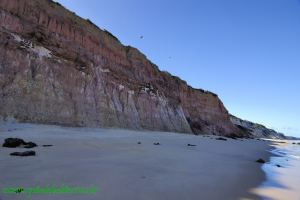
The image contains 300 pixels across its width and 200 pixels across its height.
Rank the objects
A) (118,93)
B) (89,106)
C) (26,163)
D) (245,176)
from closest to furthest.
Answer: (26,163)
(245,176)
(89,106)
(118,93)

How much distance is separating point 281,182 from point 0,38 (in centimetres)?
1854

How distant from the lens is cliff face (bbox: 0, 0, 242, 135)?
18.5 metres

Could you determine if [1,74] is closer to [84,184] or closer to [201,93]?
[84,184]

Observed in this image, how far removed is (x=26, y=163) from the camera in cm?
585

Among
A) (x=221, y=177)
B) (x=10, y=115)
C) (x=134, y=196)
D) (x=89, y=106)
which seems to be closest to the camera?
(x=134, y=196)

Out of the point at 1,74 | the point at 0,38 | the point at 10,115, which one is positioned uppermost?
the point at 0,38

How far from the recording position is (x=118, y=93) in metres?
29.7

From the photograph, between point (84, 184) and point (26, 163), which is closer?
point (84, 184)

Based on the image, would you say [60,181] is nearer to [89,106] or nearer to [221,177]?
[221,177]

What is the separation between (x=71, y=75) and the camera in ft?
77.0

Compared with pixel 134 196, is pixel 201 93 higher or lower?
higher

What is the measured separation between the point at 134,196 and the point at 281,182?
4146mm

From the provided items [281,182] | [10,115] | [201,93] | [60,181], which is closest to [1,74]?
[10,115]

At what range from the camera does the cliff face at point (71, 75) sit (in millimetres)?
18531
